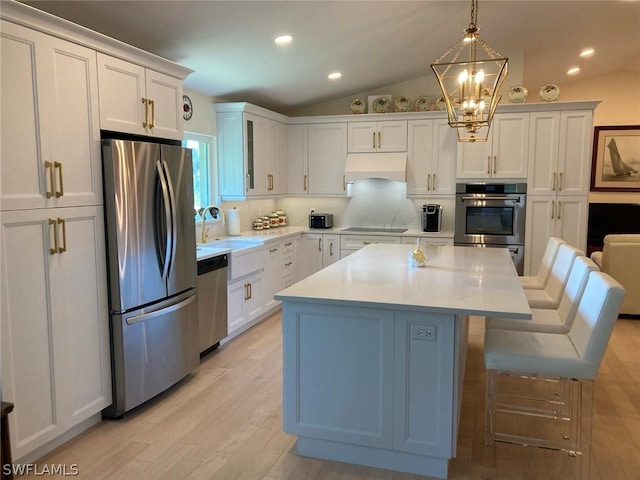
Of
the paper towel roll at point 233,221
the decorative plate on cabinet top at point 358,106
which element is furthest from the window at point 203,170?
the decorative plate on cabinet top at point 358,106

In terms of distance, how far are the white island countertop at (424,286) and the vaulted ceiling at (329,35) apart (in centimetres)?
183

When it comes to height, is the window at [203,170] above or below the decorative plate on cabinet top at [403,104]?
below

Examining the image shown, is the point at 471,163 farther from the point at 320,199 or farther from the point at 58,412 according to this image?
the point at 58,412

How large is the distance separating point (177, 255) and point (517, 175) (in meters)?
3.79

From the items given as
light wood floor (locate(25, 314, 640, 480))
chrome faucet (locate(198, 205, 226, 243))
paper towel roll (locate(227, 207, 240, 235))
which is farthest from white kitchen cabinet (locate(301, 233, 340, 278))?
light wood floor (locate(25, 314, 640, 480))

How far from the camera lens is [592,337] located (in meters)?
2.27

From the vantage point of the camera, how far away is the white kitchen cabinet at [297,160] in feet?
19.7

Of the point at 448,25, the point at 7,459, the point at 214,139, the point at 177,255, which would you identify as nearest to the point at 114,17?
the point at 177,255

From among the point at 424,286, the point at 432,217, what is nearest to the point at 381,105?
the point at 432,217

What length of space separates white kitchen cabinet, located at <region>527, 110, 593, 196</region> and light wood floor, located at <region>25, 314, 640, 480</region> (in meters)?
2.16

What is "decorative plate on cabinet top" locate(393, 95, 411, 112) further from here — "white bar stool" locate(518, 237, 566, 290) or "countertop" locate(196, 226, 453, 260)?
"white bar stool" locate(518, 237, 566, 290)

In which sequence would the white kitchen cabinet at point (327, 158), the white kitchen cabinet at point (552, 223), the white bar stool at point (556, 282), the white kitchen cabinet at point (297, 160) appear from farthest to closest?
1. the white kitchen cabinet at point (297, 160)
2. the white kitchen cabinet at point (327, 158)
3. the white kitchen cabinet at point (552, 223)
4. the white bar stool at point (556, 282)

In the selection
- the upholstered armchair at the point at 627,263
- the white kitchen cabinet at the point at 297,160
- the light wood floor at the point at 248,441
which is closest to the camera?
the light wood floor at the point at 248,441

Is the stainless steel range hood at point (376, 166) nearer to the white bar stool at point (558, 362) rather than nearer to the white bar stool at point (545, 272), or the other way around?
the white bar stool at point (545, 272)
